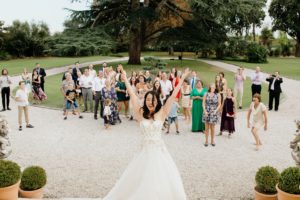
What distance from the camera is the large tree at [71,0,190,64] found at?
32.6 meters

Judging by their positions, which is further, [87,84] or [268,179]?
[87,84]

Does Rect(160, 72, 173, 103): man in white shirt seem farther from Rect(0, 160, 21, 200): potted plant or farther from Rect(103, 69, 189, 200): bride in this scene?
Rect(0, 160, 21, 200): potted plant

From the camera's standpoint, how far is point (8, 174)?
22.3ft

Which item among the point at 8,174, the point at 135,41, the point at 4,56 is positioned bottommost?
the point at 8,174

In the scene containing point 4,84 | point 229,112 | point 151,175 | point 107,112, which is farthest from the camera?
point 4,84

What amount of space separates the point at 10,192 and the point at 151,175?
2780mm

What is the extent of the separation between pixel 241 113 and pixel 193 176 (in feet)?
28.5

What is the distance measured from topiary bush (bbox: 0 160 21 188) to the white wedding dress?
204cm

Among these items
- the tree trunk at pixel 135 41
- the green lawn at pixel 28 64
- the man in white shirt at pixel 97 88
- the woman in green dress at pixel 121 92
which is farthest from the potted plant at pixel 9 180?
the green lawn at pixel 28 64

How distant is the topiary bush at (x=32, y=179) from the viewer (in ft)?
24.4

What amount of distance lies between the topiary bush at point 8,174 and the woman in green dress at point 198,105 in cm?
775

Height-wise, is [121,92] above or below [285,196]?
above

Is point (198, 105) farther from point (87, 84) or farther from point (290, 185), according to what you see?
point (290, 185)

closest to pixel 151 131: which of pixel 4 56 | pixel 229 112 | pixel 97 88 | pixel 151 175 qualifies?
pixel 151 175
